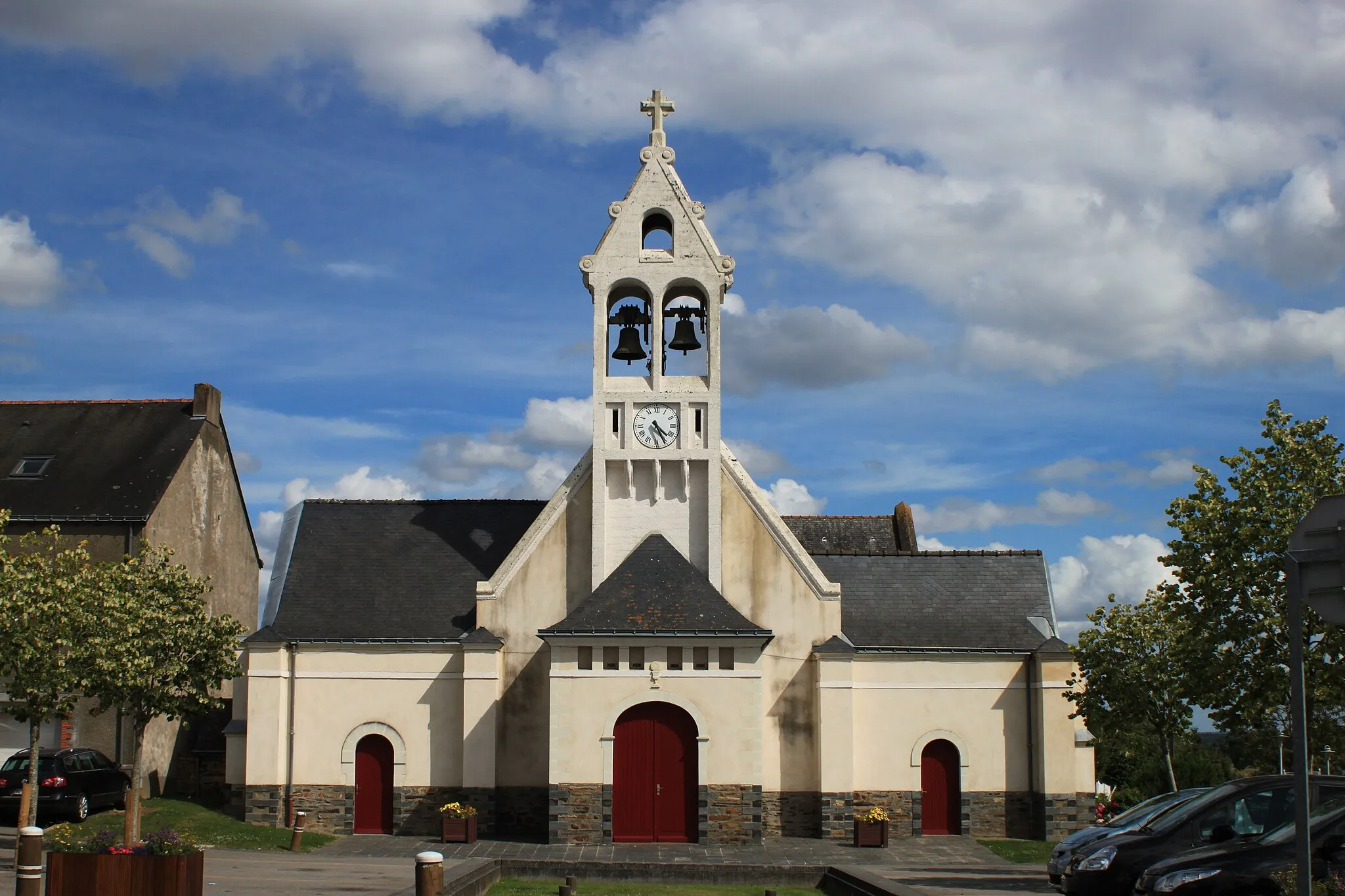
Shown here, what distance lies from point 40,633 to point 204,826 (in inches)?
303

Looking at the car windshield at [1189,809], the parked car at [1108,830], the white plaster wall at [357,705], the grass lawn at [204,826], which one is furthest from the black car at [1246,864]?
the white plaster wall at [357,705]

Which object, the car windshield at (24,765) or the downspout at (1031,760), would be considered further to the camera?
the downspout at (1031,760)

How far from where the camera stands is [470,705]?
98.1ft

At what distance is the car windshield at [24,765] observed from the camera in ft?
89.4

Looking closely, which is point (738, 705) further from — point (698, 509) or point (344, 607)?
point (344, 607)

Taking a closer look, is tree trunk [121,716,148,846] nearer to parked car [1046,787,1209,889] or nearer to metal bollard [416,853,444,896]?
metal bollard [416,853,444,896]

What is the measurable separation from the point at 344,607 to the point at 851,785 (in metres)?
12.6

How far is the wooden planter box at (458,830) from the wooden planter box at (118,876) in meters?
13.9

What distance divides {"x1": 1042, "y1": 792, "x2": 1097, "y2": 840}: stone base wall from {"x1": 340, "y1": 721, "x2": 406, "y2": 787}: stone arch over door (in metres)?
14.7

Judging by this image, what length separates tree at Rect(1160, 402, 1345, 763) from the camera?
20719mm

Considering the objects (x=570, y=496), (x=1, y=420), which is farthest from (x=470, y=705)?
(x=1, y=420)

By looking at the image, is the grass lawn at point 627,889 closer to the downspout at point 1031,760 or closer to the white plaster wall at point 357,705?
the white plaster wall at point 357,705

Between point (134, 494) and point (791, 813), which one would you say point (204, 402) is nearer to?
point (134, 494)

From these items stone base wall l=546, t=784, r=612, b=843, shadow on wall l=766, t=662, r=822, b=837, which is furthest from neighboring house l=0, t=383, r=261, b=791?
shadow on wall l=766, t=662, r=822, b=837
